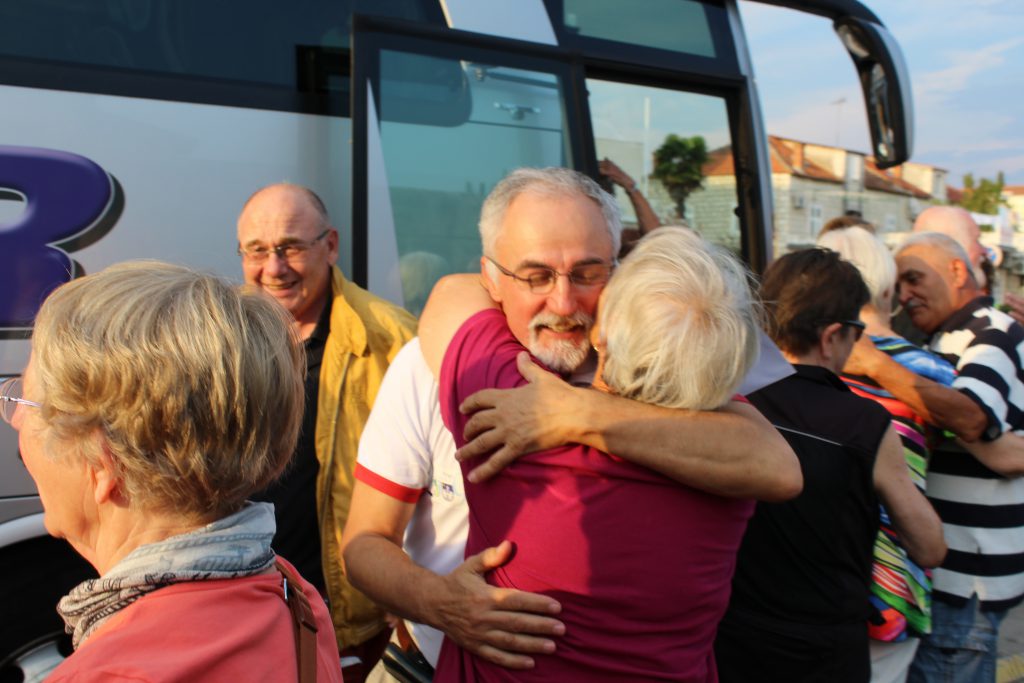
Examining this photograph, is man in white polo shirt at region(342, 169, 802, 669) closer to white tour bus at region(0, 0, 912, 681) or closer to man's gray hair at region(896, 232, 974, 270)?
white tour bus at region(0, 0, 912, 681)

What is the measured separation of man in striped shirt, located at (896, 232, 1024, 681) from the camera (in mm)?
2820

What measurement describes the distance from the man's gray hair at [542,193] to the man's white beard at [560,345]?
0.78ft

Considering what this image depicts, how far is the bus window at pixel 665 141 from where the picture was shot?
3922 millimetres

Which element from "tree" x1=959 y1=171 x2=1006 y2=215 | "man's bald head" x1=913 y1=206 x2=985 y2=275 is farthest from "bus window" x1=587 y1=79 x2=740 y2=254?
"tree" x1=959 y1=171 x2=1006 y2=215

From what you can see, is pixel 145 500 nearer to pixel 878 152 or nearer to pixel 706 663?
pixel 706 663

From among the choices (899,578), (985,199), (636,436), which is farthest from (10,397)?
(985,199)

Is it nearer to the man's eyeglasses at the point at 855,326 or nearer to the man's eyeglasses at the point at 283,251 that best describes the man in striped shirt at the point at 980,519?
the man's eyeglasses at the point at 855,326

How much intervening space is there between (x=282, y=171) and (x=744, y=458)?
225 centimetres

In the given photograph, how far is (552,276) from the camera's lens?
6.37ft

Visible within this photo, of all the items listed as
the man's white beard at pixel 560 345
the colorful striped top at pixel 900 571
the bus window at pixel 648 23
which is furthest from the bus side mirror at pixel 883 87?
the man's white beard at pixel 560 345

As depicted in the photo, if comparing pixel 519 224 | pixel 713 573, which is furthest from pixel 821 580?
pixel 519 224

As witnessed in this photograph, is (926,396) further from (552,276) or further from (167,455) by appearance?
(167,455)

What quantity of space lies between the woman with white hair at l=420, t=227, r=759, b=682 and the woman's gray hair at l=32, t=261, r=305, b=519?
54 centimetres

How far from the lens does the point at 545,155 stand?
372 centimetres
